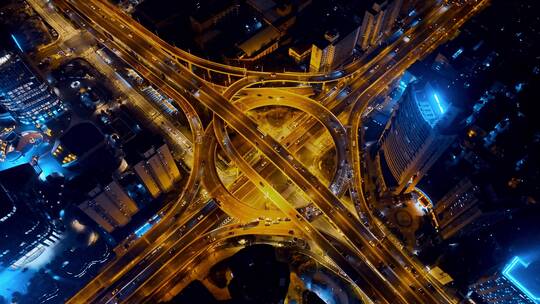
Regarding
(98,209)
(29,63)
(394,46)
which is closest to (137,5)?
(29,63)

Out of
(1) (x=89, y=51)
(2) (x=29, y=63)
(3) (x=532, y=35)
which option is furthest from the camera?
(1) (x=89, y=51)

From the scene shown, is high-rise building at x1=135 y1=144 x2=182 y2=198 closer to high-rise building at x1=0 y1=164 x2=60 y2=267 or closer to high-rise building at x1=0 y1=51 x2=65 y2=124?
high-rise building at x1=0 y1=164 x2=60 y2=267

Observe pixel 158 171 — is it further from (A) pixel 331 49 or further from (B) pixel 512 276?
(B) pixel 512 276

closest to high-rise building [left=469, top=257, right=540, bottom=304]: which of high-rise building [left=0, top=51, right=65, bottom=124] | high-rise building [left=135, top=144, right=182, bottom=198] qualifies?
high-rise building [left=135, top=144, right=182, bottom=198]

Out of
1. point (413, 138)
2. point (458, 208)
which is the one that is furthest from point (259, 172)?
point (458, 208)

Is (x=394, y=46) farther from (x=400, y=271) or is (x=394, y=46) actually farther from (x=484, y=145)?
(x=400, y=271)
